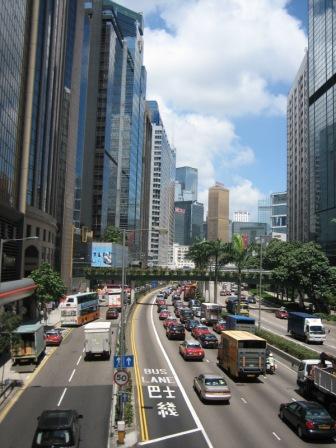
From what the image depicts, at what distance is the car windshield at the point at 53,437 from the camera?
18.8 meters

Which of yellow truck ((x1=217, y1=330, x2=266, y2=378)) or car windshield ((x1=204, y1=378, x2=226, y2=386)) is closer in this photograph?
car windshield ((x1=204, y1=378, x2=226, y2=386))

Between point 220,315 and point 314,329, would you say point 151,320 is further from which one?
point 314,329

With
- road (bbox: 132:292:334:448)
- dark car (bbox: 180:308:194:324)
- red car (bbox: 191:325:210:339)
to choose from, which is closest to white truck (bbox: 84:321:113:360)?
road (bbox: 132:292:334:448)

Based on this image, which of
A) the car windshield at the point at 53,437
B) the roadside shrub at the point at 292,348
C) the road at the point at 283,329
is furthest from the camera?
the road at the point at 283,329

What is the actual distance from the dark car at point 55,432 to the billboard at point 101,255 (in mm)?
102897

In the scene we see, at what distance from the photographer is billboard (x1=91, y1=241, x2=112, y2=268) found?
12249cm

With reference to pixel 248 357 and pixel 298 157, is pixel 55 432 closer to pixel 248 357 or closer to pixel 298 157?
pixel 248 357

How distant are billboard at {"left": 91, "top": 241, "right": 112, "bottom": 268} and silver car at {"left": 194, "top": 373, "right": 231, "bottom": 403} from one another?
9408cm

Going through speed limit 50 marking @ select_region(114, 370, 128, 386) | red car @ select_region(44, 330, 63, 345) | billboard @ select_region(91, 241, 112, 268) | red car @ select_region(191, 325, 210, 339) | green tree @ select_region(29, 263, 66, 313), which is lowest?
red car @ select_region(44, 330, 63, 345)

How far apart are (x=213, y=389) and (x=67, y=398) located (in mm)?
8827

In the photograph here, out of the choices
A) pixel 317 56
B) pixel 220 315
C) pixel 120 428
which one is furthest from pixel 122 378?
pixel 317 56

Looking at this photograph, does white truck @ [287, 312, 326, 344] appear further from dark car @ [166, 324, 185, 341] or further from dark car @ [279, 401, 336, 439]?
dark car @ [279, 401, 336, 439]

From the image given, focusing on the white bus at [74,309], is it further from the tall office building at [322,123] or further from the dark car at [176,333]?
the tall office building at [322,123]

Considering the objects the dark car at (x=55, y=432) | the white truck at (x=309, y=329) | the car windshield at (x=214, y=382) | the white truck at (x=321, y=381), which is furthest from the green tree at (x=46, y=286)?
the dark car at (x=55, y=432)
